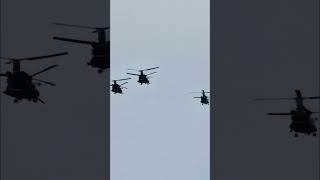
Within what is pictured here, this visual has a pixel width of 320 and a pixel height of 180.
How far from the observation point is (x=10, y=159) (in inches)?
1715

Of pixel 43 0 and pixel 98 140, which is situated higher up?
pixel 43 0

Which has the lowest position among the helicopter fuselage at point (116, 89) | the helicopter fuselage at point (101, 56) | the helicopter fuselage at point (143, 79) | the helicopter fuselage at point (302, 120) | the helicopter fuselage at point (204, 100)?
the helicopter fuselage at point (302, 120)

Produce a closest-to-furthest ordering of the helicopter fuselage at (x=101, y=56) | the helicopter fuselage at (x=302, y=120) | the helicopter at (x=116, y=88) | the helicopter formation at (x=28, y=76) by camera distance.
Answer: the helicopter formation at (x=28, y=76)
the helicopter fuselage at (x=101, y=56)
the helicopter fuselage at (x=302, y=120)
the helicopter at (x=116, y=88)

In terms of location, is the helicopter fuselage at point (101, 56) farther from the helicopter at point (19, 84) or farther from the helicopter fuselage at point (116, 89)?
the helicopter fuselage at point (116, 89)

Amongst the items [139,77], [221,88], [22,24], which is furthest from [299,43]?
[22,24]

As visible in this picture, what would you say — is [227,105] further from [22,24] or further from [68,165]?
[22,24]

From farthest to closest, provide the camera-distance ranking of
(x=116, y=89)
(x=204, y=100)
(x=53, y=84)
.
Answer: (x=204, y=100), (x=116, y=89), (x=53, y=84)

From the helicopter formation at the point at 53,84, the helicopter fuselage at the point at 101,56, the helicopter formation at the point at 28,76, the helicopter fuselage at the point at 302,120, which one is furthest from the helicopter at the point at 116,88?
the helicopter fuselage at the point at 302,120

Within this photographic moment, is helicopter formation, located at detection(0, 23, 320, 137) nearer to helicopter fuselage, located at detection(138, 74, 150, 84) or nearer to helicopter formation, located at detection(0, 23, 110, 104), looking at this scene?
helicopter formation, located at detection(0, 23, 110, 104)

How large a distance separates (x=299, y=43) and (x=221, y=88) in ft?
18.3

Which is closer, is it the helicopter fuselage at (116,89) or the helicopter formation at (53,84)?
the helicopter formation at (53,84)

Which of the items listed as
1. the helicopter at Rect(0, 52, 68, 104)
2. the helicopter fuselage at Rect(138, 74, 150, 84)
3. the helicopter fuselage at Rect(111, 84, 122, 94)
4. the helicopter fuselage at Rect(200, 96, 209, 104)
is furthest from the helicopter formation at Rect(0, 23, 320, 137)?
the helicopter fuselage at Rect(200, 96, 209, 104)

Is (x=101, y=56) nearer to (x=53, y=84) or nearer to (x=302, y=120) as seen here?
(x=53, y=84)

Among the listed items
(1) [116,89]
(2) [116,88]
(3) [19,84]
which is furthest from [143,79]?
(3) [19,84]
